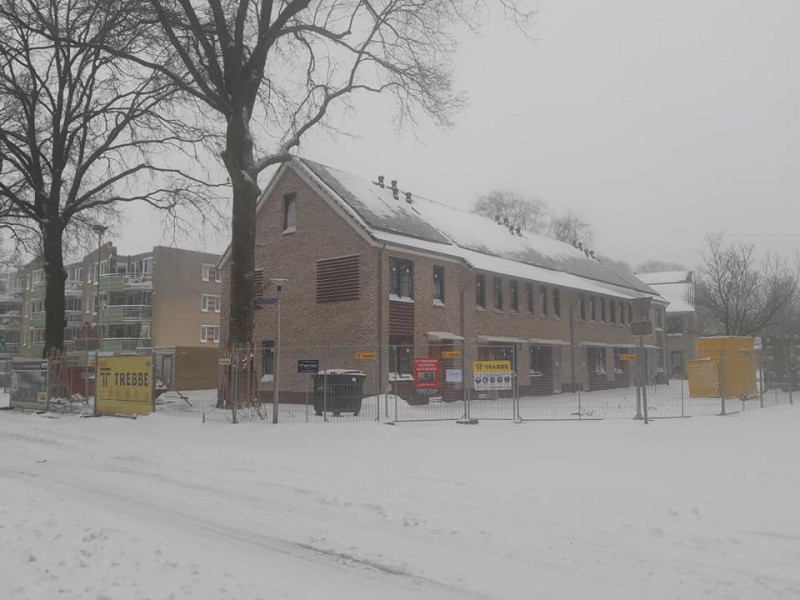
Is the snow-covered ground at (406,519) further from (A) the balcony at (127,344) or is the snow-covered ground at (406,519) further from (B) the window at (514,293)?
(A) the balcony at (127,344)

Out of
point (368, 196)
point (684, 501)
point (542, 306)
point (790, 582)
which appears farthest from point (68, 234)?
point (790, 582)

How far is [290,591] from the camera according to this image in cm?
500

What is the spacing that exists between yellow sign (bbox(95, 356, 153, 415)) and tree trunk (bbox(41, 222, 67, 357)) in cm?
570

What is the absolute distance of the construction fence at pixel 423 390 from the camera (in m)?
17.6

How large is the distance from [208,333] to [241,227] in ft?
139

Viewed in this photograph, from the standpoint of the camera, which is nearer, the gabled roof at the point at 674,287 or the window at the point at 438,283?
the window at the point at 438,283

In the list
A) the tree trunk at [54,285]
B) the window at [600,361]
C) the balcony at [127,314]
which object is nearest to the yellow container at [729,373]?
the window at [600,361]

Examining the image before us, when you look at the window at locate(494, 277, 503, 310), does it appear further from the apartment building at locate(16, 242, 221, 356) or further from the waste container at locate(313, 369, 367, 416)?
the apartment building at locate(16, 242, 221, 356)

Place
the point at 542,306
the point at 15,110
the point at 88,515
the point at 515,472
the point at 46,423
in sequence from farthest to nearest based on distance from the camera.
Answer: the point at 542,306, the point at 15,110, the point at 46,423, the point at 515,472, the point at 88,515

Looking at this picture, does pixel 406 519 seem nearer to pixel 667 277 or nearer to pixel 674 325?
pixel 674 325

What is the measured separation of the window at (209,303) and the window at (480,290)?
35492 mm

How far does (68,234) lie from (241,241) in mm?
14083

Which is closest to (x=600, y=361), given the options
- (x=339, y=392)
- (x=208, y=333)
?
(x=339, y=392)

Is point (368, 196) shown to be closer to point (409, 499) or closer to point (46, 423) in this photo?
point (46, 423)
